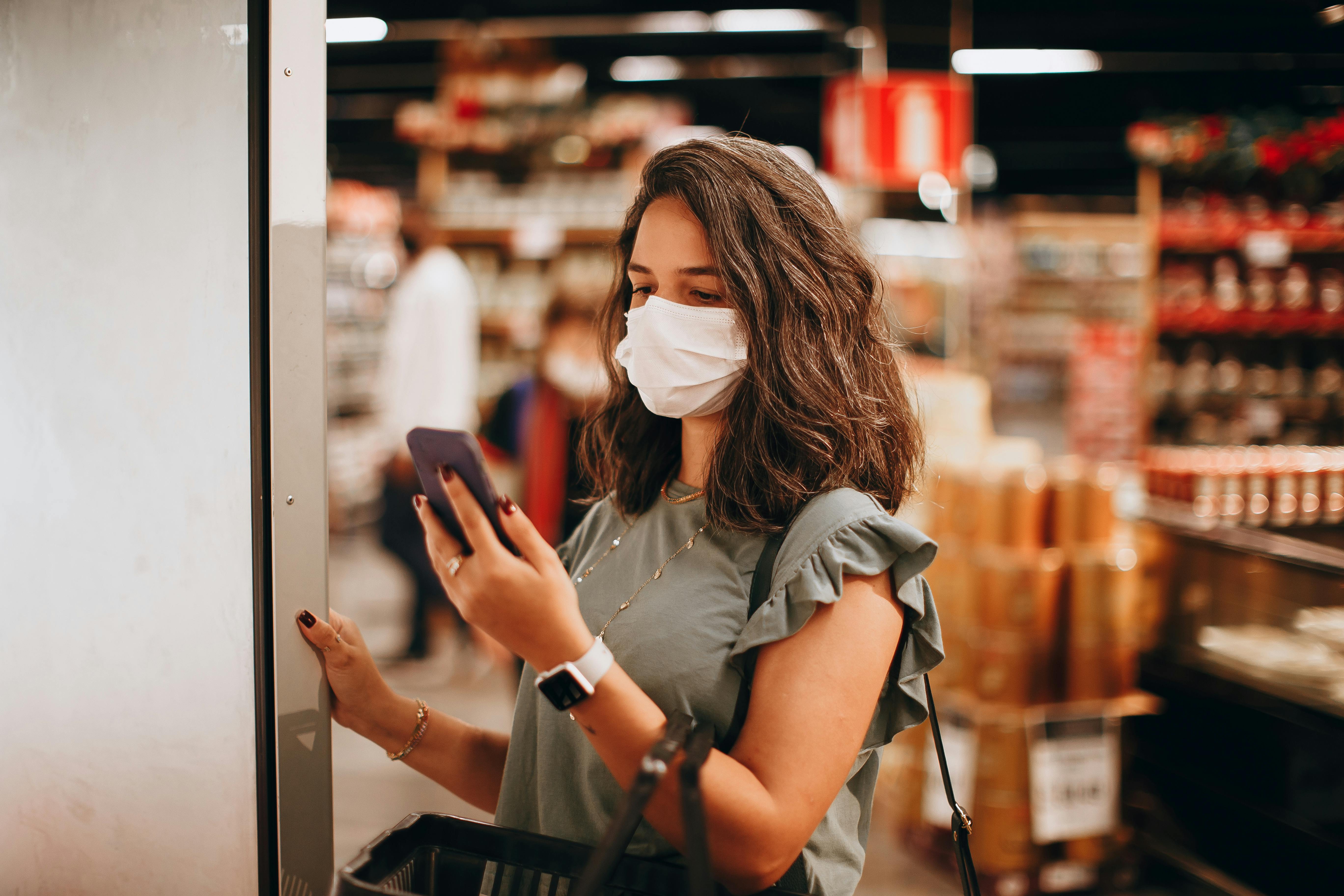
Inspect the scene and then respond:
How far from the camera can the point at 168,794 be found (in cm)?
101

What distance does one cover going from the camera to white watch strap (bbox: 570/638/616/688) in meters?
0.88

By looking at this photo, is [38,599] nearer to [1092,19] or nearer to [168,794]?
[168,794]

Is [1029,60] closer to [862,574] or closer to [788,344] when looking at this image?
[788,344]

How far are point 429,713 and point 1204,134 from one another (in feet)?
13.3

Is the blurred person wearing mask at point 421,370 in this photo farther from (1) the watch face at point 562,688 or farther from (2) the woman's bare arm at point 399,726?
(1) the watch face at point 562,688

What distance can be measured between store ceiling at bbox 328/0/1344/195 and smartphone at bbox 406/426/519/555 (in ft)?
13.4

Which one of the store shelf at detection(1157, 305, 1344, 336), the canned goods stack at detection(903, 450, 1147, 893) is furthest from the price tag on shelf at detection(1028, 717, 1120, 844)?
the store shelf at detection(1157, 305, 1344, 336)

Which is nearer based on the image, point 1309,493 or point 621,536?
point 621,536

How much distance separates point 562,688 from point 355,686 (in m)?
0.40

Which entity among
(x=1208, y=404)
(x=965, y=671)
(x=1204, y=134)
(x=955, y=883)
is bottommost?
(x=955, y=883)

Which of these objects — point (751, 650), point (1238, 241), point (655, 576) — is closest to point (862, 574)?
point (751, 650)

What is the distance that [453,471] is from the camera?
857mm

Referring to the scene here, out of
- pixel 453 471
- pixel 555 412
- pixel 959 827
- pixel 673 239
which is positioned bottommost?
pixel 959 827

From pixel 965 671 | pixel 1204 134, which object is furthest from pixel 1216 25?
pixel 965 671
